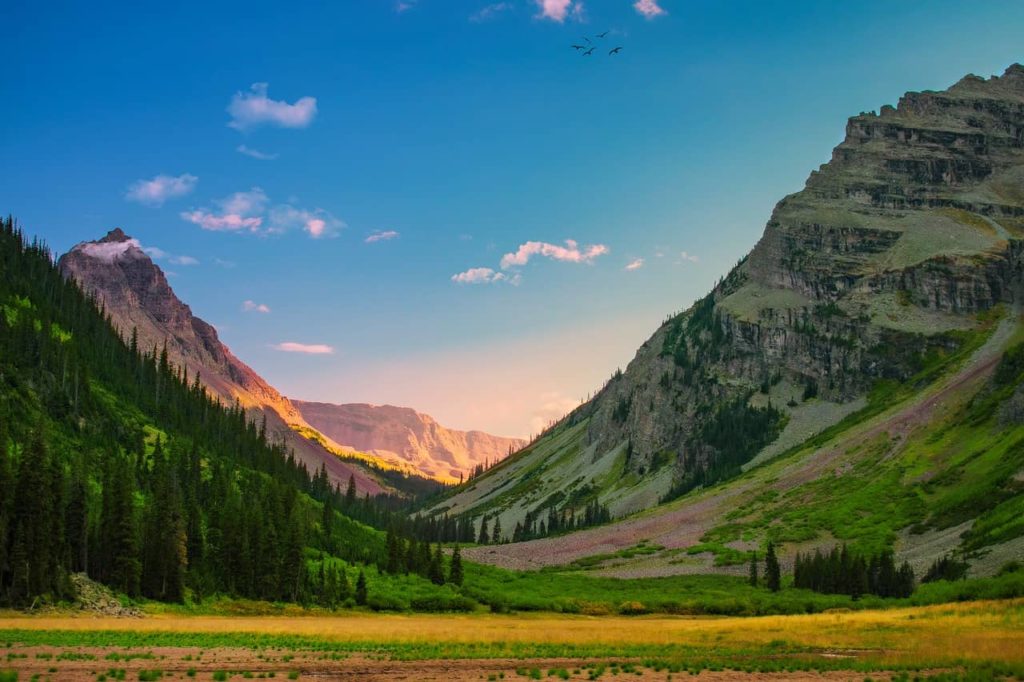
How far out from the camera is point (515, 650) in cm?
4841

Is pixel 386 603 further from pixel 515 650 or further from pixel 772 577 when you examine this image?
pixel 772 577

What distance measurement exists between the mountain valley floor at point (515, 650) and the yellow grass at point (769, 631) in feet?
0.44

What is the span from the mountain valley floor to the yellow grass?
136mm

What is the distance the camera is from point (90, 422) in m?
142

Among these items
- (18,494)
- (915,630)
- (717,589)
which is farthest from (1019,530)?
(18,494)

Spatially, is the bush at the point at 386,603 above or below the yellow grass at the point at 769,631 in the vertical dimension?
below

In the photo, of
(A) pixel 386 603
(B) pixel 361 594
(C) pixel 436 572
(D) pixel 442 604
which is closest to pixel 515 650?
(A) pixel 386 603

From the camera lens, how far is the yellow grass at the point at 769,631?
46.2 m

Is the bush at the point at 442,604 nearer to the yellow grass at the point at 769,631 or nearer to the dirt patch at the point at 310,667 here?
the yellow grass at the point at 769,631

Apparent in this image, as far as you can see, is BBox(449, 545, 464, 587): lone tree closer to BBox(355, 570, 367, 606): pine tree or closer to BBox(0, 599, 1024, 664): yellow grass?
BBox(355, 570, 367, 606): pine tree

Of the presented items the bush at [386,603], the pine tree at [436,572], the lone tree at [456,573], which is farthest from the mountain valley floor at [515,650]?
the pine tree at [436,572]

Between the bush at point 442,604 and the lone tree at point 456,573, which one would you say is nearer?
the bush at point 442,604

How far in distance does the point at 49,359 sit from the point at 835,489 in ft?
529

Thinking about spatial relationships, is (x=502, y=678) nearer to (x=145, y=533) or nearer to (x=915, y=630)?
(x=915, y=630)
